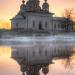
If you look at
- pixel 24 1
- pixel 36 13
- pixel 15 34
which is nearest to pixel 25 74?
pixel 15 34

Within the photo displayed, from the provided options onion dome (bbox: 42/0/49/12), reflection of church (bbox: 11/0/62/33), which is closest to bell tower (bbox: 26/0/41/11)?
reflection of church (bbox: 11/0/62/33)

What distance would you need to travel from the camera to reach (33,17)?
8069 cm

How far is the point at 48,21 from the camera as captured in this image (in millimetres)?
84375

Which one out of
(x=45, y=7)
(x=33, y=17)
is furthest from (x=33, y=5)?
(x=33, y=17)

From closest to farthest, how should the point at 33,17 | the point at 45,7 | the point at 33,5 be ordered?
the point at 33,17, the point at 33,5, the point at 45,7

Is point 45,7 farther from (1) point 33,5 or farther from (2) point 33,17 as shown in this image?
(2) point 33,17

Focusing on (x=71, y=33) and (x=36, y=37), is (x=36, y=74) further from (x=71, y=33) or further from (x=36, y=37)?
(x=71, y=33)

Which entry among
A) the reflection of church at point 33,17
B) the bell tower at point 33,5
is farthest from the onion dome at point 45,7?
the bell tower at point 33,5

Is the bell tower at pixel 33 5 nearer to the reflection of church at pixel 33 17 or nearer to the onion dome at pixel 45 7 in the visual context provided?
the reflection of church at pixel 33 17

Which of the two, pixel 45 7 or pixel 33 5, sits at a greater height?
pixel 33 5

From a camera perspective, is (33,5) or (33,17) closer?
(33,17)

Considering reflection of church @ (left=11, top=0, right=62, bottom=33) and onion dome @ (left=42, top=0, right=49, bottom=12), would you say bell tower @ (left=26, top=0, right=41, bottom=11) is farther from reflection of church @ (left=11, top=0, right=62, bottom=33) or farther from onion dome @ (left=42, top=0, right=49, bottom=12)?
onion dome @ (left=42, top=0, right=49, bottom=12)

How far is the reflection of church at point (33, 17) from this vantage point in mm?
80250

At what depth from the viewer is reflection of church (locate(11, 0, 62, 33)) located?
263 feet
